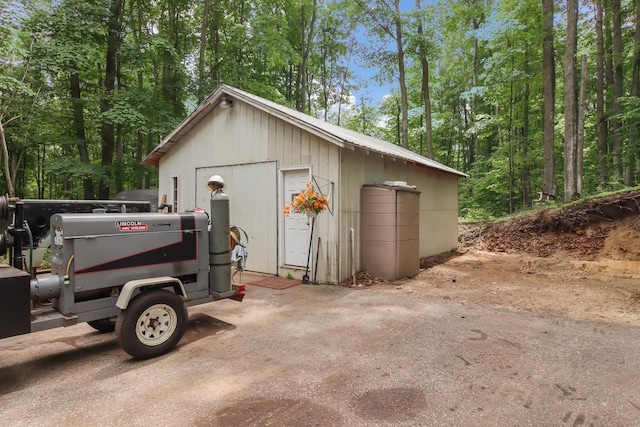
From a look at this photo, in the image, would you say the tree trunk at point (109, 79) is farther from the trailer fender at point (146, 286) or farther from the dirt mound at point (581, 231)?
the dirt mound at point (581, 231)

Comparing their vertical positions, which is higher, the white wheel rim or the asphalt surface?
the white wheel rim

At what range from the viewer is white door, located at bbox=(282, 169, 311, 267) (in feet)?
23.1

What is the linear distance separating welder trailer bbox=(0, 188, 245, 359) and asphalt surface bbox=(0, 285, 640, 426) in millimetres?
410

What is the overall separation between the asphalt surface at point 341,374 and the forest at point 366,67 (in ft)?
29.9

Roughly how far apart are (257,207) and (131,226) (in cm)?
443

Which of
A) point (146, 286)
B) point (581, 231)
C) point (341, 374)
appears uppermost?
point (581, 231)

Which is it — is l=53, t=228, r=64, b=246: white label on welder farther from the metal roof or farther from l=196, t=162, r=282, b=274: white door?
l=196, t=162, r=282, b=274: white door

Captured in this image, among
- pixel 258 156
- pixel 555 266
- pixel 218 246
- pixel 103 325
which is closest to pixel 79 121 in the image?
pixel 258 156

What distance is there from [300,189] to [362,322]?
11.3 feet

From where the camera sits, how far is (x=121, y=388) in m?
2.77

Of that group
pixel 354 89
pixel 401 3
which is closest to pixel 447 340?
pixel 401 3

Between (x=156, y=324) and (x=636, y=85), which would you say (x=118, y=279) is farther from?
(x=636, y=85)

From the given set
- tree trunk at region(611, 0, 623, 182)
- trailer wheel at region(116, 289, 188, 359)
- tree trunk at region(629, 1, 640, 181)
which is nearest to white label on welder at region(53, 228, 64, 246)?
trailer wheel at region(116, 289, 188, 359)

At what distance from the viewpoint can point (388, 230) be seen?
6.74 meters
